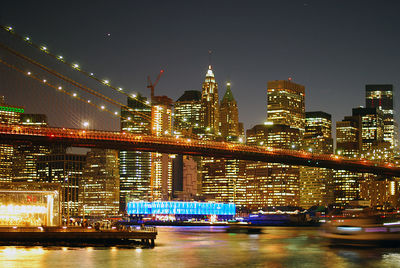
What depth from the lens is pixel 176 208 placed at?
144875 mm

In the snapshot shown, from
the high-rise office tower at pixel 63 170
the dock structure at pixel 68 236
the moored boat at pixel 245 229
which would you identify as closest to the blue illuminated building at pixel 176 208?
the high-rise office tower at pixel 63 170

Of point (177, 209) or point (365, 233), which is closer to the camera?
point (365, 233)

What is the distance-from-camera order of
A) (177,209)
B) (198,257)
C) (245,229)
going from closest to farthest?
(198,257) < (245,229) < (177,209)

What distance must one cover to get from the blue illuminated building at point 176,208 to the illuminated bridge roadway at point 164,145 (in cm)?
6066

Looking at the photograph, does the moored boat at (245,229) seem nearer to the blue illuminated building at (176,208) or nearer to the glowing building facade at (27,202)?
the glowing building facade at (27,202)

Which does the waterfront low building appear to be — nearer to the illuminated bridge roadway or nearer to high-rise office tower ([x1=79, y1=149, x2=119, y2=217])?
high-rise office tower ([x1=79, y1=149, x2=119, y2=217])

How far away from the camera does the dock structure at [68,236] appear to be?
44188mm

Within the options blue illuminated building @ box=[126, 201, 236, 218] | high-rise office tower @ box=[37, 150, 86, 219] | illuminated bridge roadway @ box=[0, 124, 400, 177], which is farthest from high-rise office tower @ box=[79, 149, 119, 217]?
illuminated bridge roadway @ box=[0, 124, 400, 177]

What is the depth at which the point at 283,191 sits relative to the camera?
194m

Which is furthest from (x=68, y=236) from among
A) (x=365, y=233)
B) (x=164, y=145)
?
(x=164, y=145)

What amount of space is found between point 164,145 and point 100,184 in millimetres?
113378

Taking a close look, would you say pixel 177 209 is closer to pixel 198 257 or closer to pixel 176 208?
pixel 176 208

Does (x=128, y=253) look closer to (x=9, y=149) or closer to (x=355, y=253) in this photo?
(x=355, y=253)

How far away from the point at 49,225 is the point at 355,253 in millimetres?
23622
